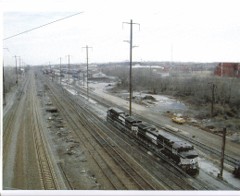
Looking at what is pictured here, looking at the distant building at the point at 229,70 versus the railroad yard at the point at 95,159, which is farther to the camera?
the distant building at the point at 229,70

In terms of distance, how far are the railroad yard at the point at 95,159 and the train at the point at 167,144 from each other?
19 centimetres

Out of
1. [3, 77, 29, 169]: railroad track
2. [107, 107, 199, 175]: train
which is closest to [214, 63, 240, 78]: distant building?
[107, 107, 199, 175]: train

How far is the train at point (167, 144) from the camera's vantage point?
27.8 feet

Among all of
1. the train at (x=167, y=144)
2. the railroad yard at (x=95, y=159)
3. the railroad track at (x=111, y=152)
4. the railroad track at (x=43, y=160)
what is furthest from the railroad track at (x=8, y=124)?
the train at (x=167, y=144)

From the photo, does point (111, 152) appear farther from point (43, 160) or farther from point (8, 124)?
point (8, 124)

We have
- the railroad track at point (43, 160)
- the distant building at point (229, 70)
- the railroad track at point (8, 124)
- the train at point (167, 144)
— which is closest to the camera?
the railroad track at point (43, 160)

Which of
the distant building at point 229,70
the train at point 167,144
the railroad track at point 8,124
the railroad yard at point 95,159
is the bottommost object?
the railroad yard at point 95,159

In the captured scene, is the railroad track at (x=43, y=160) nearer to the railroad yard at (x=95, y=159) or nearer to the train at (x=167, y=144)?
the railroad yard at (x=95, y=159)

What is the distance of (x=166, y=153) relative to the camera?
930 centimetres

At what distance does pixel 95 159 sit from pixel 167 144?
2268 mm

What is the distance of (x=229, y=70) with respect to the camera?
1092 inches

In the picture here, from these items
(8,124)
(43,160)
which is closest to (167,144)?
(43,160)

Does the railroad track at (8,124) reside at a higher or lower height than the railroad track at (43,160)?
higher

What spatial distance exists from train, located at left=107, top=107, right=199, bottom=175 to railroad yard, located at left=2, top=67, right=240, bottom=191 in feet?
0.62
